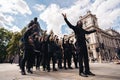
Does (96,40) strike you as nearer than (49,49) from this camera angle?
No

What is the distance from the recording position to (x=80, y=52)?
16.4ft

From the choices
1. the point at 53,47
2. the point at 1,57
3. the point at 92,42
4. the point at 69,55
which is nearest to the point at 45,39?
the point at 53,47

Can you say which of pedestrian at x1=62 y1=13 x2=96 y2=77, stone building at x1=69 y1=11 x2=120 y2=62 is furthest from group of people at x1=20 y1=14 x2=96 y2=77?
stone building at x1=69 y1=11 x2=120 y2=62

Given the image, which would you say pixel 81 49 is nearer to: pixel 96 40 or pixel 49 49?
pixel 49 49

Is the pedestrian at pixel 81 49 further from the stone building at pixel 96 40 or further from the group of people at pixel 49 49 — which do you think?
the stone building at pixel 96 40

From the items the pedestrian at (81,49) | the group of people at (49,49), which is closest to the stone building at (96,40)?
the group of people at (49,49)

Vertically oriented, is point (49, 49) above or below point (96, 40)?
below

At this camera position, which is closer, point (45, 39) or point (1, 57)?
point (45, 39)

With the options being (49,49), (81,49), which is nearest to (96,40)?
(49,49)

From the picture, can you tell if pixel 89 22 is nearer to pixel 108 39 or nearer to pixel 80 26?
pixel 108 39

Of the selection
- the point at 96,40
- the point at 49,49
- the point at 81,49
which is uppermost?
the point at 96,40

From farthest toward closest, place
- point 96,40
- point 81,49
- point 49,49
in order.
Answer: point 96,40 → point 49,49 → point 81,49

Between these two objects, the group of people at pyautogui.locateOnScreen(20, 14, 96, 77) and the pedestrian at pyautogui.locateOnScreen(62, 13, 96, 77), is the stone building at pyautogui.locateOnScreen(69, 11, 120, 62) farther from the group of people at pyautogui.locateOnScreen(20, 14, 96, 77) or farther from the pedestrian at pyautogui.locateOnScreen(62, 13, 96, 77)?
the pedestrian at pyautogui.locateOnScreen(62, 13, 96, 77)

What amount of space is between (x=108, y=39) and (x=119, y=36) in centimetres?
1833
